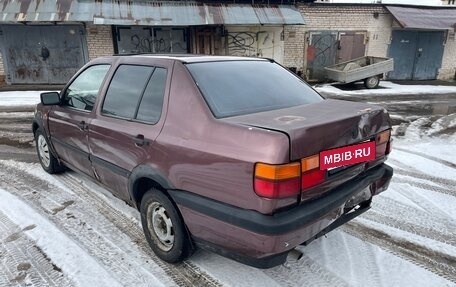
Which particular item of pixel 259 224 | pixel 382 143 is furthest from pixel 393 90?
pixel 259 224

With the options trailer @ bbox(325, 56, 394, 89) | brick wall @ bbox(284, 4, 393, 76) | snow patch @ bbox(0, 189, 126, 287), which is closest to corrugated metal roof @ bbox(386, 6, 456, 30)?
brick wall @ bbox(284, 4, 393, 76)

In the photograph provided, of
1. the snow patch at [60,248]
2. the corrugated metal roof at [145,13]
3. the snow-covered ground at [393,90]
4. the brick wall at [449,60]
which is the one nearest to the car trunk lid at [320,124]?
the snow patch at [60,248]

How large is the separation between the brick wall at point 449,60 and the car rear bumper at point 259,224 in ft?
58.3

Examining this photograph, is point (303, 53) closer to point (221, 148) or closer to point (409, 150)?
point (409, 150)

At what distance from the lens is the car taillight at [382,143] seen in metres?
2.62

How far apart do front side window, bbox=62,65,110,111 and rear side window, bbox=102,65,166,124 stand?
0.97 ft

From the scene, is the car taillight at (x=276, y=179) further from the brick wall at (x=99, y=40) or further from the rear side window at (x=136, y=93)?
the brick wall at (x=99, y=40)

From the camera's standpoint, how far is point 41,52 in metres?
13.3

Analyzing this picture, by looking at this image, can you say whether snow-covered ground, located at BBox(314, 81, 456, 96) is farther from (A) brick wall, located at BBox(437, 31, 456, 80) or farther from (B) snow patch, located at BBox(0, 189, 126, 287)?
(B) snow patch, located at BBox(0, 189, 126, 287)

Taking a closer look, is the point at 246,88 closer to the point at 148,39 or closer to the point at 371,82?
the point at 148,39

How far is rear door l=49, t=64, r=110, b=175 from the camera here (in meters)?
3.34

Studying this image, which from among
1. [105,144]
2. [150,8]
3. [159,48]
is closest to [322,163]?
[105,144]

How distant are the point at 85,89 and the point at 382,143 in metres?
2.95

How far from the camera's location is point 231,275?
2.55m
